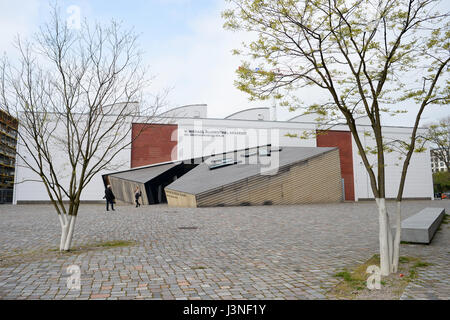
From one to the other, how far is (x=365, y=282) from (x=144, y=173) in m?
20.9

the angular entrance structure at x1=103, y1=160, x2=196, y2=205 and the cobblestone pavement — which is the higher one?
the angular entrance structure at x1=103, y1=160, x2=196, y2=205

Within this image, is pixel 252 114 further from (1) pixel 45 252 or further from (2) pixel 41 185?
(1) pixel 45 252

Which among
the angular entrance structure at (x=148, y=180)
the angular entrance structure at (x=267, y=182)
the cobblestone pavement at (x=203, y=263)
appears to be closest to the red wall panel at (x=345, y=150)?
the angular entrance structure at (x=267, y=182)

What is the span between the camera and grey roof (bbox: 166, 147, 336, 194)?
682 inches

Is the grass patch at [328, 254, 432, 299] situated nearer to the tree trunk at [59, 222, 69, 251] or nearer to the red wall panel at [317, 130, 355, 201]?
the tree trunk at [59, 222, 69, 251]

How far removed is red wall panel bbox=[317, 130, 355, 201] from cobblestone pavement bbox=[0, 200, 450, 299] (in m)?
22.5

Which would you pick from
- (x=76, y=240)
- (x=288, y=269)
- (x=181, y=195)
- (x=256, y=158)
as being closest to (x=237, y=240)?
(x=288, y=269)

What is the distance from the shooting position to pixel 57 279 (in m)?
3.99

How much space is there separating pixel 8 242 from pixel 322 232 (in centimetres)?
734

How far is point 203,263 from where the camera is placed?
4.86 metres

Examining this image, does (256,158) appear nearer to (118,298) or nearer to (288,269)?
(288,269)

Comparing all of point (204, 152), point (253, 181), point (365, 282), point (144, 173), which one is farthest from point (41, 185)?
point (365, 282)

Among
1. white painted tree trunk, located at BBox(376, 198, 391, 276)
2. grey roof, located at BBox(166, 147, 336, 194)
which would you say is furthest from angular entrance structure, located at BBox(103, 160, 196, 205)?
white painted tree trunk, located at BBox(376, 198, 391, 276)
